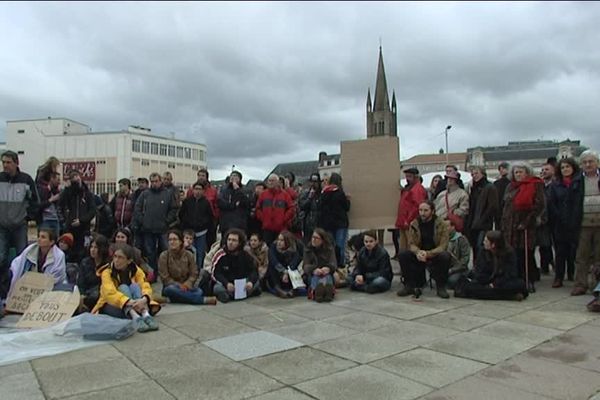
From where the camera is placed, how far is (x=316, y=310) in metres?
6.34

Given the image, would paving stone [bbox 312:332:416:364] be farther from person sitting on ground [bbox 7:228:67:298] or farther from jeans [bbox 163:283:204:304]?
person sitting on ground [bbox 7:228:67:298]

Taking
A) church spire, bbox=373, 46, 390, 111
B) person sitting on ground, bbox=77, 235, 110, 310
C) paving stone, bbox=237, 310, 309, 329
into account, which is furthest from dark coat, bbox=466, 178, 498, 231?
church spire, bbox=373, 46, 390, 111

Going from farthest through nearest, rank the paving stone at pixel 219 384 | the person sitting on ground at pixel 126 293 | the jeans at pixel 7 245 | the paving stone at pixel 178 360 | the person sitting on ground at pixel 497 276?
the person sitting on ground at pixel 497 276, the jeans at pixel 7 245, the person sitting on ground at pixel 126 293, the paving stone at pixel 178 360, the paving stone at pixel 219 384

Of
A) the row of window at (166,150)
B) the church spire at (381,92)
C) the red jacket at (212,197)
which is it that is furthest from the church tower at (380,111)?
the red jacket at (212,197)

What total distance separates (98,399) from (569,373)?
3555 mm

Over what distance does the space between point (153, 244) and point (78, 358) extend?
15.1 feet

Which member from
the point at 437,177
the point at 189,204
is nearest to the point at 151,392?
the point at 189,204

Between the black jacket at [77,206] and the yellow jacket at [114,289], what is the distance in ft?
6.98

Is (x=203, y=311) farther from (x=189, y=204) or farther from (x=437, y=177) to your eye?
(x=437, y=177)

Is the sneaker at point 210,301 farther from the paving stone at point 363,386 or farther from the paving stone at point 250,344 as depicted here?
the paving stone at point 363,386

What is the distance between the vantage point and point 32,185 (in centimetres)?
686

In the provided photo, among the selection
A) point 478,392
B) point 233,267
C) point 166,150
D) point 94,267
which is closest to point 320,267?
point 233,267

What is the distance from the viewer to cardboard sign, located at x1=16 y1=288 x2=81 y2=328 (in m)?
5.39

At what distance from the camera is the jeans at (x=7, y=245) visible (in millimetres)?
6391
